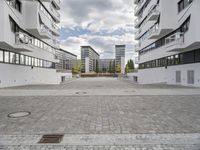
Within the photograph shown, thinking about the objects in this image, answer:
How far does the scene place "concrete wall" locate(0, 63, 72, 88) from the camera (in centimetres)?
1842

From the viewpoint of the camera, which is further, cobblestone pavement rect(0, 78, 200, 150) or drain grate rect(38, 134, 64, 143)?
drain grate rect(38, 134, 64, 143)

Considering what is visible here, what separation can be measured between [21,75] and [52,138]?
20.2 m

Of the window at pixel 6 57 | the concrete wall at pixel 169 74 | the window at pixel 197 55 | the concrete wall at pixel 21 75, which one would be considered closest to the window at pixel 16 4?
the window at pixel 6 57

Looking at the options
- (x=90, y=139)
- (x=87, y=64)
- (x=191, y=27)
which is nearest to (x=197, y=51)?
(x=191, y=27)

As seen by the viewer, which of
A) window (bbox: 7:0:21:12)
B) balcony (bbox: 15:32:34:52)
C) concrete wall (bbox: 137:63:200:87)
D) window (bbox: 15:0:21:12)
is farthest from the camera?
window (bbox: 15:0:21:12)

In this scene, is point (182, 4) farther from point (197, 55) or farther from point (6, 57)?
point (6, 57)

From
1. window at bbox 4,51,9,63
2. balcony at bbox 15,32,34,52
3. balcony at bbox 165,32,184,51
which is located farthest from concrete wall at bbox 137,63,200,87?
window at bbox 4,51,9,63

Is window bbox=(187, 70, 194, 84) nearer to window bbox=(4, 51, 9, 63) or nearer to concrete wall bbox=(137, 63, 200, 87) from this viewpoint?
concrete wall bbox=(137, 63, 200, 87)

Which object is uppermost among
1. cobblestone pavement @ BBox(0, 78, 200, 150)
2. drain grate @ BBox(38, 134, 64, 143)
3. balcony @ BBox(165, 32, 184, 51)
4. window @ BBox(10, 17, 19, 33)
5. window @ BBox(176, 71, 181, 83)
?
window @ BBox(10, 17, 19, 33)

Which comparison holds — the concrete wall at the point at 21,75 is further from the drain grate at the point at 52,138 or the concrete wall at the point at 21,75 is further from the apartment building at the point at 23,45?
the drain grate at the point at 52,138

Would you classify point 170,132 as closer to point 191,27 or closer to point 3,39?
point 191,27

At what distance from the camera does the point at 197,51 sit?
18.3 m

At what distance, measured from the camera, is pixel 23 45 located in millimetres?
19688

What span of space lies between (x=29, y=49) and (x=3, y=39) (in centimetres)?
587
